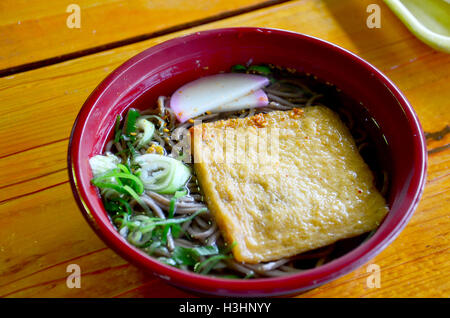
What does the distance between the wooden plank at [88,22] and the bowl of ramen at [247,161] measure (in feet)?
2.09

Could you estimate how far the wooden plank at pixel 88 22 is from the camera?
223 centimetres

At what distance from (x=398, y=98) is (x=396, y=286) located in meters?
0.63

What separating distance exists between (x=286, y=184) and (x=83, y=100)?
1.03 m

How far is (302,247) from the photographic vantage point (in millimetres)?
1419

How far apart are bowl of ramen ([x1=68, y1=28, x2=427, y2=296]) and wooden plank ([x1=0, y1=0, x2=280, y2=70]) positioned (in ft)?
2.09

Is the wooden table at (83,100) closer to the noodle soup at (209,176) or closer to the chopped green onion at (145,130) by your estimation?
the noodle soup at (209,176)

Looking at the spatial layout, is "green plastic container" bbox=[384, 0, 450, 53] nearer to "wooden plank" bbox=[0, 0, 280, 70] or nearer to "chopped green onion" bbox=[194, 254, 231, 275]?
"wooden plank" bbox=[0, 0, 280, 70]

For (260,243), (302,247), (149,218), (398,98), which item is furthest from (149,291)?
(398,98)

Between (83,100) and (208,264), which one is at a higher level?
(83,100)

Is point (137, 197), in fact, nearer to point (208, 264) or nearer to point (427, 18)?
point (208, 264)

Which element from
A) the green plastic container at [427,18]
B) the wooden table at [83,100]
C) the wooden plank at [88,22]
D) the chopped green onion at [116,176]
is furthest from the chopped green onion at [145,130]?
the green plastic container at [427,18]

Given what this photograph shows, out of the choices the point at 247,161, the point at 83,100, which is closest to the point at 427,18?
the point at 247,161

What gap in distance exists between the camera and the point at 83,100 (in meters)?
2.02
